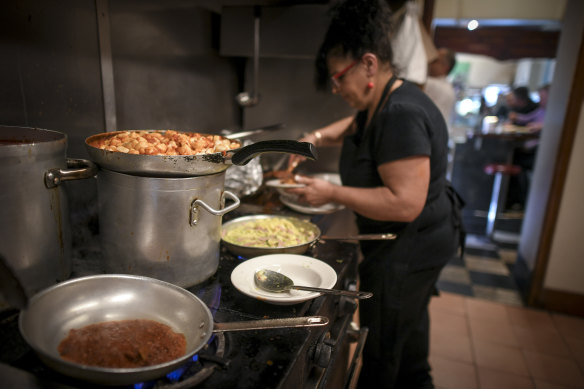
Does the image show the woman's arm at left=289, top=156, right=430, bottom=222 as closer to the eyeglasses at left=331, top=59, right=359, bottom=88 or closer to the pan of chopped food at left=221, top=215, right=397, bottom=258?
the pan of chopped food at left=221, top=215, right=397, bottom=258

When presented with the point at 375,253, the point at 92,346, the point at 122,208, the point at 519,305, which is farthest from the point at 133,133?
the point at 519,305

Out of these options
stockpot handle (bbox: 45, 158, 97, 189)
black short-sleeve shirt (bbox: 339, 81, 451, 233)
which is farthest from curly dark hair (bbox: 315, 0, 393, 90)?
stockpot handle (bbox: 45, 158, 97, 189)

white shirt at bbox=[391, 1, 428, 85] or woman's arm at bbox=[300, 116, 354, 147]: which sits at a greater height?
white shirt at bbox=[391, 1, 428, 85]

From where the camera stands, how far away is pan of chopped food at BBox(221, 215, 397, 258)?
1244 mm

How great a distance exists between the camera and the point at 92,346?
2.33 ft

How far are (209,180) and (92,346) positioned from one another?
0.44 metres

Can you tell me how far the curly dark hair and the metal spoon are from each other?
0.92 m

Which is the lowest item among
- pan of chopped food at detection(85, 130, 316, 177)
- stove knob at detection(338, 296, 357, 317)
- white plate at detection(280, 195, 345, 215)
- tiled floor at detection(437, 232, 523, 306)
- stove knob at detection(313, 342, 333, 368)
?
tiled floor at detection(437, 232, 523, 306)

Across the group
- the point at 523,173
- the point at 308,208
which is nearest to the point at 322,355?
the point at 308,208

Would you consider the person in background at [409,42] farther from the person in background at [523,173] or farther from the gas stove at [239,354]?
the person in background at [523,173]

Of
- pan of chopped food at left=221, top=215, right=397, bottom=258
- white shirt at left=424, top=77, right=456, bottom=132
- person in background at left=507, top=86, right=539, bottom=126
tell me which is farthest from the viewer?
person in background at left=507, top=86, right=539, bottom=126

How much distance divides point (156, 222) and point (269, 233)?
→ 55 centimetres

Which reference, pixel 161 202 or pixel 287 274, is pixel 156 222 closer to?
pixel 161 202

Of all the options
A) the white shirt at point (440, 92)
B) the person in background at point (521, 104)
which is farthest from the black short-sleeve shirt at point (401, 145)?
the person in background at point (521, 104)
